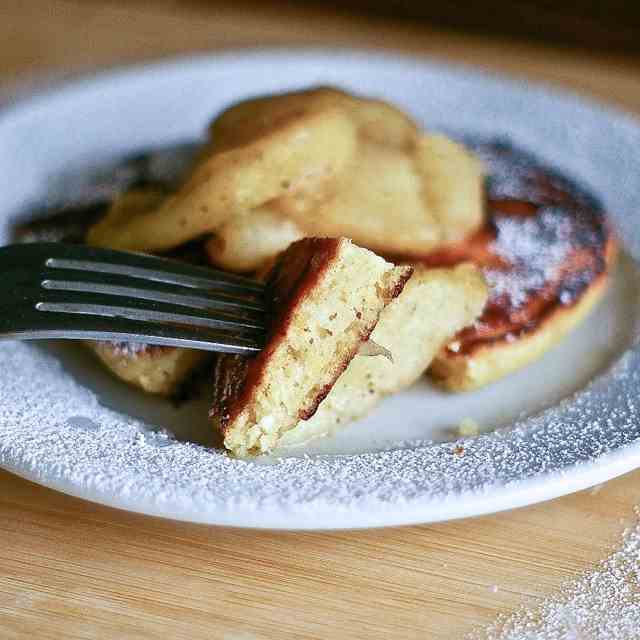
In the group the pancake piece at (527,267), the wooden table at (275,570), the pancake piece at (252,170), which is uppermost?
the pancake piece at (252,170)

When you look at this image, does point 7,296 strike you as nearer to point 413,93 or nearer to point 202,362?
point 202,362

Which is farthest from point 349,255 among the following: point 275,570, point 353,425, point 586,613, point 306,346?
point 586,613

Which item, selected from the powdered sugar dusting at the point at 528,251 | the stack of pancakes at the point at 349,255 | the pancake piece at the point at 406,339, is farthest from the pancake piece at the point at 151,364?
the powdered sugar dusting at the point at 528,251

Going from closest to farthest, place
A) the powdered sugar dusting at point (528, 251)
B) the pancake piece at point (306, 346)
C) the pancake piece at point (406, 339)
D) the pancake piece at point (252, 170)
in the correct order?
the pancake piece at point (306, 346), the pancake piece at point (406, 339), the pancake piece at point (252, 170), the powdered sugar dusting at point (528, 251)

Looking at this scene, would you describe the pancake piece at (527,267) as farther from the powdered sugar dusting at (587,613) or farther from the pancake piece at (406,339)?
the powdered sugar dusting at (587,613)

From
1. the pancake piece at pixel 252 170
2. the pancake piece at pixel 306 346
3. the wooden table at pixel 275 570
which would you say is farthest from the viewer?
the pancake piece at pixel 252 170

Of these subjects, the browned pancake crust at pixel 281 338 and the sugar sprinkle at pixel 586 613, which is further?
the browned pancake crust at pixel 281 338
